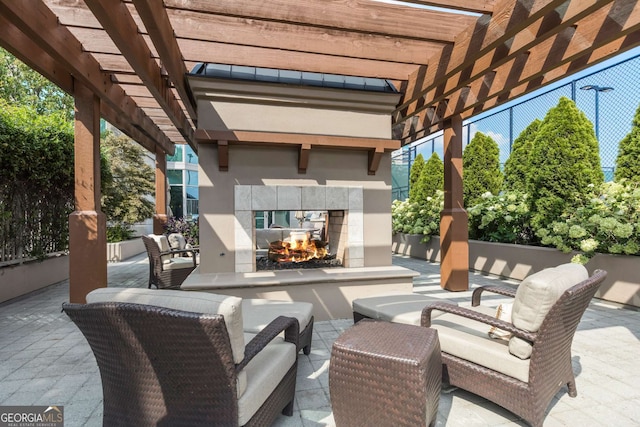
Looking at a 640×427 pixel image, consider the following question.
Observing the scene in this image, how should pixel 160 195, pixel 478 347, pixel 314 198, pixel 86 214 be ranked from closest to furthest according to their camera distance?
pixel 478 347 < pixel 86 214 < pixel 314 198 < pixel 160 195

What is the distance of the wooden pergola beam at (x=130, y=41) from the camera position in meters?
2.40

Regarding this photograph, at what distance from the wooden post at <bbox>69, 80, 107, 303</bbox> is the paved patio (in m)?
0.59

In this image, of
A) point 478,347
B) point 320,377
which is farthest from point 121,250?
point 478,347

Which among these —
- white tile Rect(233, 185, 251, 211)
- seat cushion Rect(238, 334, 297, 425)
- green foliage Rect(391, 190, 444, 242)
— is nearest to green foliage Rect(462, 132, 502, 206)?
green foliage Rect(391, 190, 444, 242)

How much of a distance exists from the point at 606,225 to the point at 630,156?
1480mm

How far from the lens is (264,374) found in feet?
6.06

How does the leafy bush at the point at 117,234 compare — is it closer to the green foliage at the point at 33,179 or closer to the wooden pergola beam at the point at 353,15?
the green foliage at the point at 33,179

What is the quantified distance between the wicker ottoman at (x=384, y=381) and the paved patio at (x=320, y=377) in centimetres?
36

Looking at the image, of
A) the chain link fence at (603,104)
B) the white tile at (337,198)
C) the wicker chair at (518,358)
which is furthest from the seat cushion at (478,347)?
the chain link fence at (603,104)

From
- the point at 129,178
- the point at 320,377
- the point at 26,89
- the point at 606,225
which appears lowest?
the point at 320,377

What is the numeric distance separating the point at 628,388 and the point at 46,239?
8607 mm

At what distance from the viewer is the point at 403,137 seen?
24.0 feet

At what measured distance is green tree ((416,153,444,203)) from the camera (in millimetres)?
10133

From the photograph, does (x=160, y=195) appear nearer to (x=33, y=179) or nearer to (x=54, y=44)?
(x=33, y=179)
